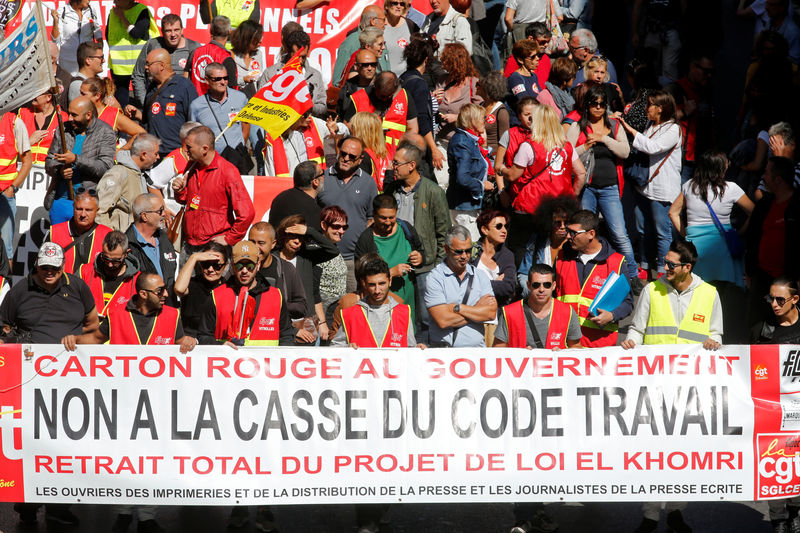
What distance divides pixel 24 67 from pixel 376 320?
3.84 m

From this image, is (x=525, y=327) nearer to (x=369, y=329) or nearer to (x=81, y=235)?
(x=369, y=329)

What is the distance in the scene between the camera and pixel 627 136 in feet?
43.3

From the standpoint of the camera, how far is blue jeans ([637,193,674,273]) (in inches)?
519

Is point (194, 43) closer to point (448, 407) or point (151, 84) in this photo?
point (151, 84)

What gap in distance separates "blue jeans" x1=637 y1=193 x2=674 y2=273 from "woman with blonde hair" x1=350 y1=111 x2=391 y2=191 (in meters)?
2.77

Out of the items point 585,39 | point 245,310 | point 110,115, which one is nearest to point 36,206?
point 110,115

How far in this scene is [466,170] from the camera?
12.8m

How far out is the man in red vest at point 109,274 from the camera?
414 inches

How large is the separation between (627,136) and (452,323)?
4.08 meters

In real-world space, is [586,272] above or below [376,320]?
above

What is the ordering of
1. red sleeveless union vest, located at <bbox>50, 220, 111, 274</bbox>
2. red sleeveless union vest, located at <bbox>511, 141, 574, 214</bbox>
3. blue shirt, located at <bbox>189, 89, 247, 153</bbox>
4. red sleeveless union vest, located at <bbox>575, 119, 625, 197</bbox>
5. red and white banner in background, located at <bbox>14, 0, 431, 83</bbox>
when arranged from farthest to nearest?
red and white banner in background, located at <bbox>14, 0, 431, 83</bbox>
blue shirt, located at <bbox>189, 89, 247, 153</bbox>
red sleeveless union vest, located at <bbox>575, 119, 625, 197</bbox>
red sleeveless union vest, located at <bbox>511, 141, 574, 214</bbox>
red sleeveless union vest, located at <bbox>50, 220, 111, 274</bbox>

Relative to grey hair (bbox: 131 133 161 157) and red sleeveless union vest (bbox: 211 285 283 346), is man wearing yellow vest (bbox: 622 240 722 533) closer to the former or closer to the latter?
red sleeveless union vest (bbox: 211 285 283 346)

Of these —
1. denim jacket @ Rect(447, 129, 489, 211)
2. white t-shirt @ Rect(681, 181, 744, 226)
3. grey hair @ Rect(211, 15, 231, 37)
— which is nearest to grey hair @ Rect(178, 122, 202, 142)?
denim jacket @ Rect(447, 129, 489, 211)

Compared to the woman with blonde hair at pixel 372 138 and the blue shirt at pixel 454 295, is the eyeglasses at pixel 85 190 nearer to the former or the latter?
the woman with blonde hair at pixel 372 138
